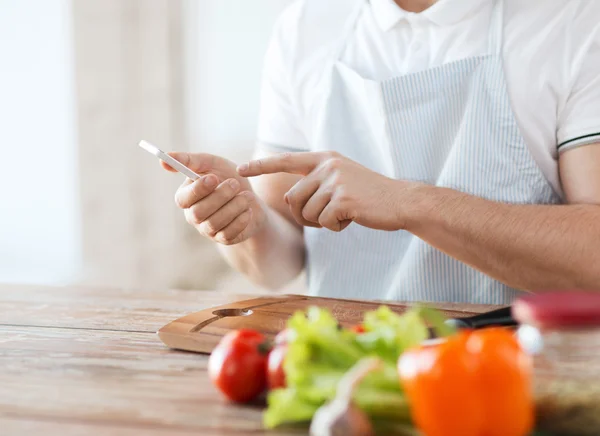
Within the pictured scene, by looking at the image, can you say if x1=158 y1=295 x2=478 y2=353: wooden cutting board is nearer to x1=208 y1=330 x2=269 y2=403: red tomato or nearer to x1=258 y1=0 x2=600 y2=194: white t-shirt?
x1=208 y1=330 x2=269 y2=403: red tomato

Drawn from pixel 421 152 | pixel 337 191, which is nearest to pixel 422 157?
pixel 421 152

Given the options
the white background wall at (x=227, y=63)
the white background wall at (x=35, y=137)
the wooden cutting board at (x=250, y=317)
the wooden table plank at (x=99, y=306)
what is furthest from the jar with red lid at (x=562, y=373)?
the white background wall at (x=227, y=63)

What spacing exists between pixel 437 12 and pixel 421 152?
0.92 ft

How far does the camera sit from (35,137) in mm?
3090

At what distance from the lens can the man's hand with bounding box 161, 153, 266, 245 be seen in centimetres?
151

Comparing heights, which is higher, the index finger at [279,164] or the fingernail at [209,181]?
the index finger at [279,164]

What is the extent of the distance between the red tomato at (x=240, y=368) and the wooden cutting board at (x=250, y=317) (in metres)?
0.24

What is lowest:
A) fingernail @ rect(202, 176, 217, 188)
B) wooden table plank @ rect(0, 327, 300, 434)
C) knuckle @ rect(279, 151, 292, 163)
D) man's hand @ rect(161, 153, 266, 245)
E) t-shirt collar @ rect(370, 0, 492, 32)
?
wooden table plank @ rect(0, 327, 300, 434)

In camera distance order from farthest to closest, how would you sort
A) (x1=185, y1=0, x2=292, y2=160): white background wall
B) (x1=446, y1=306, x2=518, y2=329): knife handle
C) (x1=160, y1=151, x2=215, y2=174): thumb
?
(x1=185, y1=0, x2=292, y2=160): white background wall < (x1=160, y1=151, x2=215, y2=174): thumb < (x1=446, y1=306, x2=518, y2=329): knife handle

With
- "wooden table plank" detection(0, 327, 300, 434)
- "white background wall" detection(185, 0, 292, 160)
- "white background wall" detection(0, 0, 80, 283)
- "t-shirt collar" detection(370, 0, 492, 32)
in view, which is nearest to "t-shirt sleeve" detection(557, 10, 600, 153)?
"t-shirt collar" detection(370, 0, 492, 32)

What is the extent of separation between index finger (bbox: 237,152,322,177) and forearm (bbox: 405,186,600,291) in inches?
7.7

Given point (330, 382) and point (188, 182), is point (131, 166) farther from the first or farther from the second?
point (330, 382)

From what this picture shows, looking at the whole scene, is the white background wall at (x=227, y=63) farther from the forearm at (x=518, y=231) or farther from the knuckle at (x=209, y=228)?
the forearm at (x=518, y=231)

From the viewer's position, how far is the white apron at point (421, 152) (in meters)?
1.66
